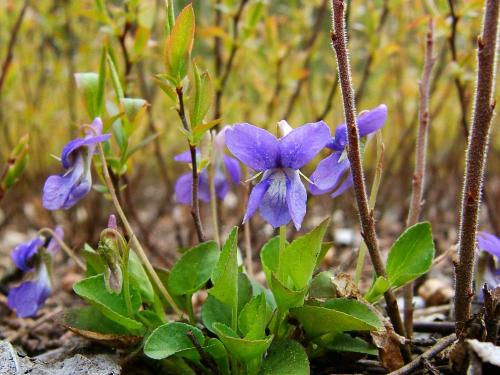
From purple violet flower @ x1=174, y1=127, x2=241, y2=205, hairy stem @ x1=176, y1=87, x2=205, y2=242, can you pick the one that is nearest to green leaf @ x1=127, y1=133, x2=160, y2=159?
purple violet flower @ x1=174, y1=127, x2=241, y2=205

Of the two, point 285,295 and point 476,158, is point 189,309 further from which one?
point 476,158

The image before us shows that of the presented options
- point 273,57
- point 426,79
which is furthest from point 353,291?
point 273,57

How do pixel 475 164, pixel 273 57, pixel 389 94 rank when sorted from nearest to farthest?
pixel 475 164 → pixel 273 57 → pixel 389 94

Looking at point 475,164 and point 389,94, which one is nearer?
point 475,164

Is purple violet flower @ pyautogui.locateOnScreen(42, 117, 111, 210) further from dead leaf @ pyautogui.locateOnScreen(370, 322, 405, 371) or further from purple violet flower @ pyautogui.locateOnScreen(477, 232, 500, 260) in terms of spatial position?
purple violet flower @ pyautogui.locateOnScreen(477, 232, 500, 260)

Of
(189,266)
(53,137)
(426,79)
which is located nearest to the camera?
(189,266)

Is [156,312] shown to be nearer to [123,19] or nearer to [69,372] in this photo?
[69,372]
